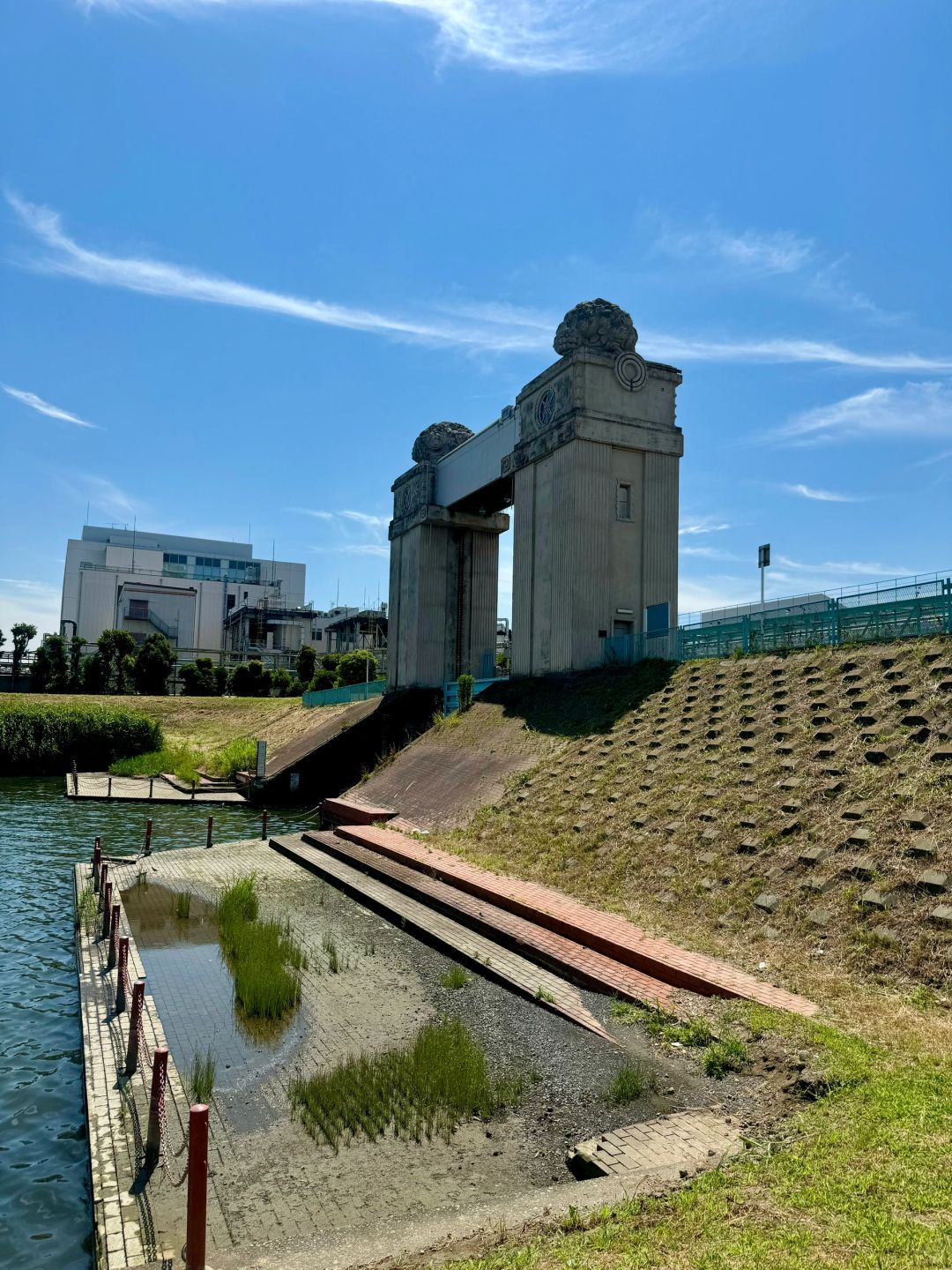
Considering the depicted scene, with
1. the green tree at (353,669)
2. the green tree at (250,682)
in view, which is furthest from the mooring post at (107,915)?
the green tree at (250,682)

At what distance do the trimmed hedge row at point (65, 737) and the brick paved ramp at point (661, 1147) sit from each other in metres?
37.7

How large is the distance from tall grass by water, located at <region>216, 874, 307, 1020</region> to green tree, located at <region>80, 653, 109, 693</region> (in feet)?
165

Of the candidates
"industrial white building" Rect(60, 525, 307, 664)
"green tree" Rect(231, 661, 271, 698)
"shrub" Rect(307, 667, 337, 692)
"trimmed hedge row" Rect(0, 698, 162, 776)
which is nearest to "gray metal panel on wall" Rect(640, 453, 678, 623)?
"trimmed hedge row" Rect(0, 698, 162, 776)

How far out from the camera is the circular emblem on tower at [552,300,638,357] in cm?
2600

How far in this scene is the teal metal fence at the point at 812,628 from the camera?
15.3 m

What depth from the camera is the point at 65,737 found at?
3925cm

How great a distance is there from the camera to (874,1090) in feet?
19.7

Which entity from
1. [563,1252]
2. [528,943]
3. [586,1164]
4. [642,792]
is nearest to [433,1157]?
[586,1164]

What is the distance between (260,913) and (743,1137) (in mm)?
9940

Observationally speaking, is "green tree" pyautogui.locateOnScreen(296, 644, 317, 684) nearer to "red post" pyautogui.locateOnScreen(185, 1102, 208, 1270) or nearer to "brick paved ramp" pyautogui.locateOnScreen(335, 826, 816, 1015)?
"brick paved ramp" pyautogui.locateOnScreen(335, 826, 816, 1015)

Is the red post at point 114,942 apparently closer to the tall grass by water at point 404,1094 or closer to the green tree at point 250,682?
the tall grass by water at point 404,1094

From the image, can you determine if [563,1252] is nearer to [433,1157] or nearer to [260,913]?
[433,1157]

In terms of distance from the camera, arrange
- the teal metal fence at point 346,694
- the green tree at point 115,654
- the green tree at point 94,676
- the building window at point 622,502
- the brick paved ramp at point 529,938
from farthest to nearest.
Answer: the green tree at point 115,654
the green tree at point 94,676
the teal metal fence at point 346,694
the building window at point 622,502
the brick paved ramp at point 529,938

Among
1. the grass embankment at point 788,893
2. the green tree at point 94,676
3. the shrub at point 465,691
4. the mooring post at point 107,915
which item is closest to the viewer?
the grass embankment at point 788,893
